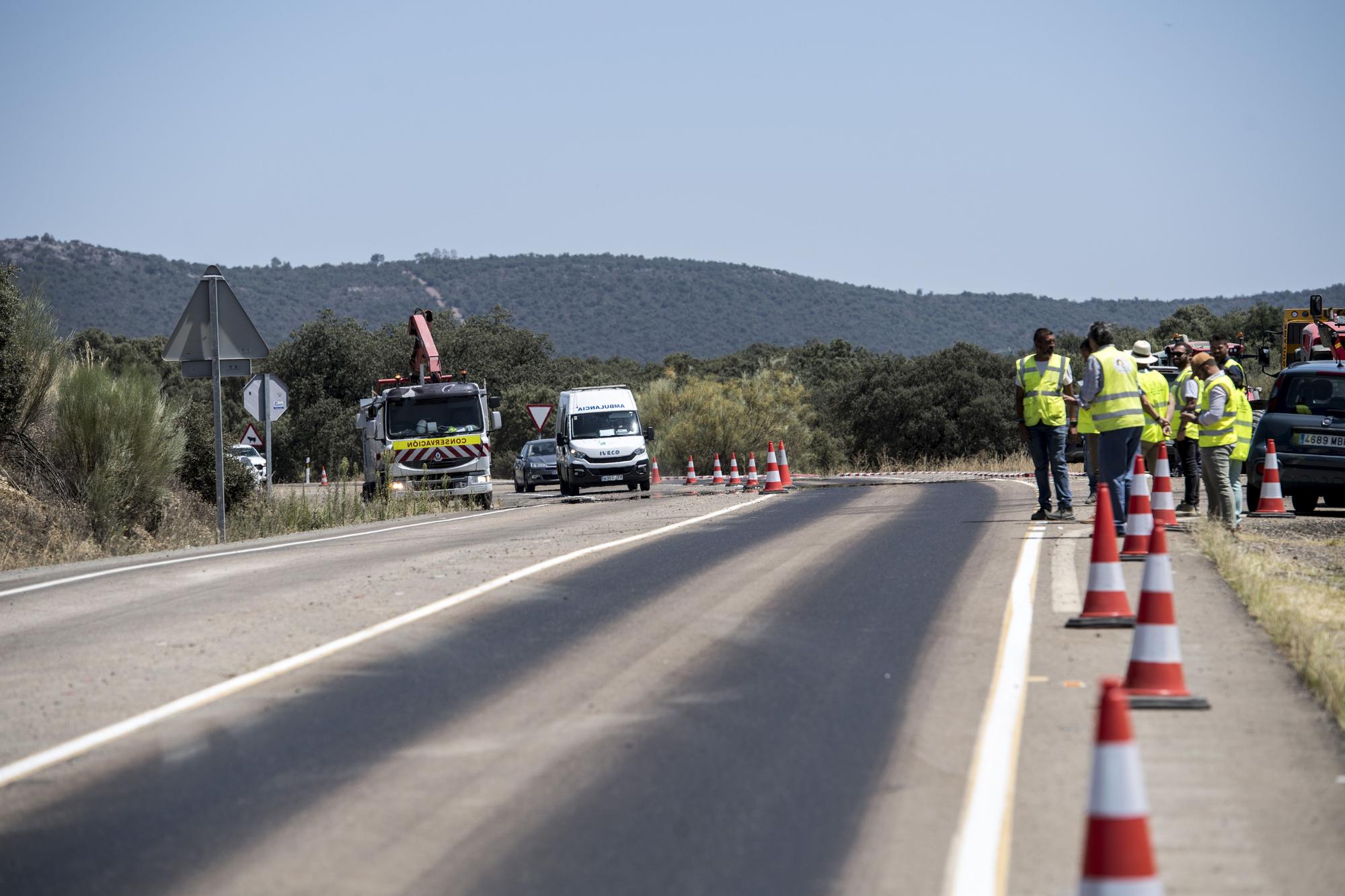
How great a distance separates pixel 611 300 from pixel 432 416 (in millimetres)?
114907

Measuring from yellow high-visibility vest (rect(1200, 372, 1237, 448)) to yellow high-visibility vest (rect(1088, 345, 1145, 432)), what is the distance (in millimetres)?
1517

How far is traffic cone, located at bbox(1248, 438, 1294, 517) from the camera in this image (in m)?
17.1

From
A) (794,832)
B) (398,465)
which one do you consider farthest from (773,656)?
(398,465)

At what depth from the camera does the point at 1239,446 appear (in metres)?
15.5

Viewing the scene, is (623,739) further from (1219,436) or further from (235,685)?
(1219,436)

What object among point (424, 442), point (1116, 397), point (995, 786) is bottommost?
point (995, 786)

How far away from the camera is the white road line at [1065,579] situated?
9656 mm

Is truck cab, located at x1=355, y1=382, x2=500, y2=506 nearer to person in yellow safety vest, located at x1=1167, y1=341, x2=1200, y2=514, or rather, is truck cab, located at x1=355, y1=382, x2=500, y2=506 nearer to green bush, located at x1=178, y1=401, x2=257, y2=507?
green bush, located at x1=178, y1=401, x2=257, y2=507

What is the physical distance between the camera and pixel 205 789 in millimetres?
5797

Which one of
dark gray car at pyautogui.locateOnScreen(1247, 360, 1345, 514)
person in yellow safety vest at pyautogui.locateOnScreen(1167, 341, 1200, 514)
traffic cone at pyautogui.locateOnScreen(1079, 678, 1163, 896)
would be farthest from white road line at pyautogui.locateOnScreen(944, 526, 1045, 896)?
dark gray car at pyautogui.locateOnScreen(1247, 360, 1345, 514)

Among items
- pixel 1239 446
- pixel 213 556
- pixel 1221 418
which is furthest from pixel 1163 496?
pixel 213 556

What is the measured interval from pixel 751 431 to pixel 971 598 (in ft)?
116

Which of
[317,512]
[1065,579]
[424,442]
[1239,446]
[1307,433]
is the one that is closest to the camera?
[1065,579]

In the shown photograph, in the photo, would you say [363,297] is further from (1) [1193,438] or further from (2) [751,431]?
(1) [1193,438]
